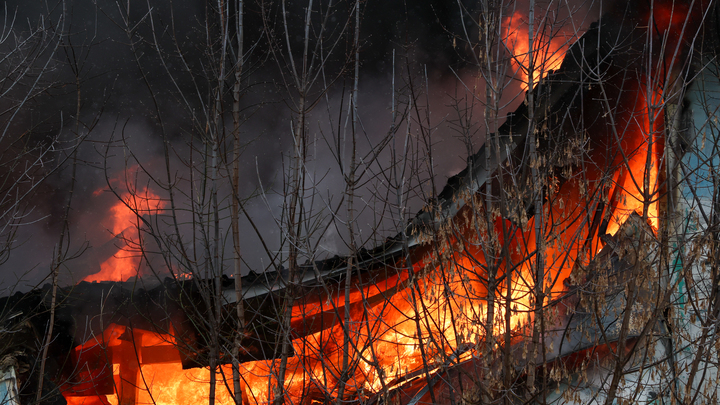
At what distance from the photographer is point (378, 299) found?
760cm

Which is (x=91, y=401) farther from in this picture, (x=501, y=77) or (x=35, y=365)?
(x=501, y=77)

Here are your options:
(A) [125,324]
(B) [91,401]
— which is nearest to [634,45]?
(A) [125,324]

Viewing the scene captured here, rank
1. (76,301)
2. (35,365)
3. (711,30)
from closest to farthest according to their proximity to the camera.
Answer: (711,30)
(35,365)
(76,301)

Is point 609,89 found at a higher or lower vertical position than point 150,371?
higher

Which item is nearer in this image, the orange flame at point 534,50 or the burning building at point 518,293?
the orange flame at point 534,50

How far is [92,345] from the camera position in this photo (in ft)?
24.0

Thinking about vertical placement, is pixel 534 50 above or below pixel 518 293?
above

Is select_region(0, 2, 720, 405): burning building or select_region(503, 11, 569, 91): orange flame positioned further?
select_region(0, 2, 720, 405): burning building

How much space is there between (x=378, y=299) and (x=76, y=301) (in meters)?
4.55

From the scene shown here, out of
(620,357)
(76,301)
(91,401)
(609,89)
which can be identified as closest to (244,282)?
(76,301)

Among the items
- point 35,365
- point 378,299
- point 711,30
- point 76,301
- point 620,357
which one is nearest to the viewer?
point 620,357

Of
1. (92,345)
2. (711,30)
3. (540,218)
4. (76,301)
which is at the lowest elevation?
(540,218)

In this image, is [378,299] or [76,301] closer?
[76,301]

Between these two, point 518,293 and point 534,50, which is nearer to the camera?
point 534,50
